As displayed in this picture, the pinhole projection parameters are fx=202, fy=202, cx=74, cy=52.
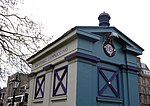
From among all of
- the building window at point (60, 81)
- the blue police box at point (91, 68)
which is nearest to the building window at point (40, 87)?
the blue police box at point (91, 68)

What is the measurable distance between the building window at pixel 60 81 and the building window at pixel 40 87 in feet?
4.85

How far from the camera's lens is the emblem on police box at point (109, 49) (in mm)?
10706

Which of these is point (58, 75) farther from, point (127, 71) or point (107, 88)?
point (127, 71)

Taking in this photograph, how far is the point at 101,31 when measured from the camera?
10586 mm

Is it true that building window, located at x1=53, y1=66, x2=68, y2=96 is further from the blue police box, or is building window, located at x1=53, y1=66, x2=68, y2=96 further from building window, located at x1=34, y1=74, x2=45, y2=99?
building window, located at x1=34, y1=74, x2=45, y2=99

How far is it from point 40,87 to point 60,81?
94.6 inches

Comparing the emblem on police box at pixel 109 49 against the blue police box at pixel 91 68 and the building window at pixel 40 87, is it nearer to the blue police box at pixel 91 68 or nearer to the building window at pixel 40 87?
the blue police box at pixel 91 68

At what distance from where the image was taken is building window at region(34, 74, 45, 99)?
1193 centimetres

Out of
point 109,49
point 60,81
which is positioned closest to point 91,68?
point 60,81

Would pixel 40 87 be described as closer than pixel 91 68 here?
No

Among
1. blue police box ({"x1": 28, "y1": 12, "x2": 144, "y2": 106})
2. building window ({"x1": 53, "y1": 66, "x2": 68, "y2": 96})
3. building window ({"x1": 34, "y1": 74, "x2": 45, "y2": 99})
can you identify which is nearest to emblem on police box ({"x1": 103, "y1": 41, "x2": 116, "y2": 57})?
blue police box ({"x1": 28, "y1": 12, "x2": 144, "y2": 106})

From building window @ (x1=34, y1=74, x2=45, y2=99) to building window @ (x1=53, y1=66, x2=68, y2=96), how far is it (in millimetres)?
1479

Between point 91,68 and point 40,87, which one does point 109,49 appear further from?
point 40,87

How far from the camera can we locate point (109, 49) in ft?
35.8
